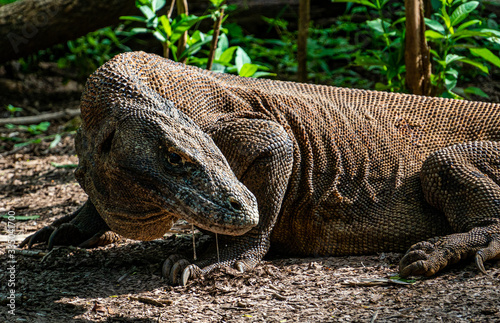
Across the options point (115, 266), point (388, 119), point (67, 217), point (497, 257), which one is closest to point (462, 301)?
point (497, 257)

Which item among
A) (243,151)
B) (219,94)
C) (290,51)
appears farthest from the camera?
(290,51)

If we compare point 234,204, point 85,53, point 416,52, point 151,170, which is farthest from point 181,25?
point 85,53

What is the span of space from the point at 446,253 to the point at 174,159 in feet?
5.24

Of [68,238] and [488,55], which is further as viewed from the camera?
[488,55]

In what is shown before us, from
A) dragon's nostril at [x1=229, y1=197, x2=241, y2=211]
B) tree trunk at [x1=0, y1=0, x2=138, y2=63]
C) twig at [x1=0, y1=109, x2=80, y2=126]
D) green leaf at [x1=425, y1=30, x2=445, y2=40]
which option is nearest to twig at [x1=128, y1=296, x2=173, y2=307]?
dragon's nostril at [x1=229, y1=197, x2=241, y2=211]

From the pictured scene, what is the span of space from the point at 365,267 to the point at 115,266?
5.10 ft

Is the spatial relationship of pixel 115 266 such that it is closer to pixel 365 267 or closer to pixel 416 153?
pixel 365 267

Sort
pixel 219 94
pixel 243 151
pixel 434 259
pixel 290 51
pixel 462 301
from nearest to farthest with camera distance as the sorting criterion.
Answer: pixel 462 301
pixel 434 259
pixel 243 151
pixel 219 94
pixel 290 51

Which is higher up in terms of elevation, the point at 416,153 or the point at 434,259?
the point at 416,153

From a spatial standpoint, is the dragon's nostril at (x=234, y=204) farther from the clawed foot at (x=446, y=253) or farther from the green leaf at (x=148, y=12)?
the green leaf at (x=148, y=12)

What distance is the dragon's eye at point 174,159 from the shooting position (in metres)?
2.69

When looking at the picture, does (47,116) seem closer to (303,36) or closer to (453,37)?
(303,36)

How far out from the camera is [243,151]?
11.2 ft

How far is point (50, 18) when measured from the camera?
25.8ft
